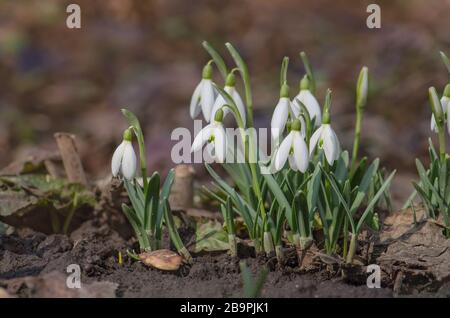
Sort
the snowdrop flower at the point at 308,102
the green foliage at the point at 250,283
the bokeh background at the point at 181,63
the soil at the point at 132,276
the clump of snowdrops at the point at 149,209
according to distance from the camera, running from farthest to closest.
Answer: the bokeh background at the point at 181,63 → the snowdrop flower at the point at 308,102 → the clump of snowdrops at the point at 149,209 → the soil at the point at 132,276 → the green foliage at the point at 250,283

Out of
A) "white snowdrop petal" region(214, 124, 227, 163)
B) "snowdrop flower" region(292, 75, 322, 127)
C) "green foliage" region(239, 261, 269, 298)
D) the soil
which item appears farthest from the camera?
"snowdrop flower" region(292, 75, 322, 127)

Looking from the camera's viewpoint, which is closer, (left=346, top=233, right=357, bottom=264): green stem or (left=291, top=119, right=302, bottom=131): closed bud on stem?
(left=291, top=119, right=302, bottom=131): closed bud on stem

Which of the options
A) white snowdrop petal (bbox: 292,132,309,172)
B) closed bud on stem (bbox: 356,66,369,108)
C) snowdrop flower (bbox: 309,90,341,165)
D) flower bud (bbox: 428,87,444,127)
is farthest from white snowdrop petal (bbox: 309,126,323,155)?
flower bud (bbox: 428,87,444,127)

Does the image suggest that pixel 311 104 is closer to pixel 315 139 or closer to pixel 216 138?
pixel 315 139

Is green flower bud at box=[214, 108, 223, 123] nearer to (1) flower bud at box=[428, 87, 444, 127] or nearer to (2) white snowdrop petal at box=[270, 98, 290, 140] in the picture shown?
(2) white snowdrop petal at box=[270, 98, 290, 140]

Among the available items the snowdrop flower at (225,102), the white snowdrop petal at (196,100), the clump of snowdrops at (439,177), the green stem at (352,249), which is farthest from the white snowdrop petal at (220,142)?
the clump of snowdrops at (439,177)

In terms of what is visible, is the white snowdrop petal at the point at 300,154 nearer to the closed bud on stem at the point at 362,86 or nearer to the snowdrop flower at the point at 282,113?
the snowdrop flower at the point at 282,113
